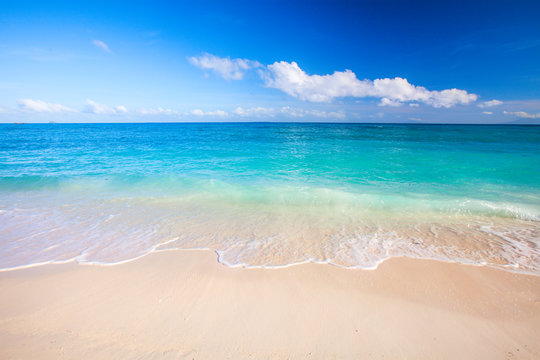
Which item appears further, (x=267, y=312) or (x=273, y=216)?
(x=273, y=216)

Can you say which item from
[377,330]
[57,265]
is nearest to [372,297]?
[377,330]

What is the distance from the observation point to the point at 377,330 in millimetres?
3031

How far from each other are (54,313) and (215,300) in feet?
7.72

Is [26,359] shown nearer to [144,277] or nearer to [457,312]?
[144,277]

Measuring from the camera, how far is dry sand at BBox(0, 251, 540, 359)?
2770 mm

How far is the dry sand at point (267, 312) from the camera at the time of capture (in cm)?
277

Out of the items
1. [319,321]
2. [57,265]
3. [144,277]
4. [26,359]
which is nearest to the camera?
[26,359]

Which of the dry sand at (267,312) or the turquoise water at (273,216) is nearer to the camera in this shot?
the dry sand at (267,312)

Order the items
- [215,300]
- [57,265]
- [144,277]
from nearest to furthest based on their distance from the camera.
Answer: [215,300], [144,277], [57,265]

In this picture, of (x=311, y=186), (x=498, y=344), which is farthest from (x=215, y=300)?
(x=311, y=186)

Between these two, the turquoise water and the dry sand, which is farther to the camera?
the turquoise water

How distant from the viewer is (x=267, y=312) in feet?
10.9

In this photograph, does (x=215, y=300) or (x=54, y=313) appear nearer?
(x=54, y=313)

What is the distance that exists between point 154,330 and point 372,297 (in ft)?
10.9
